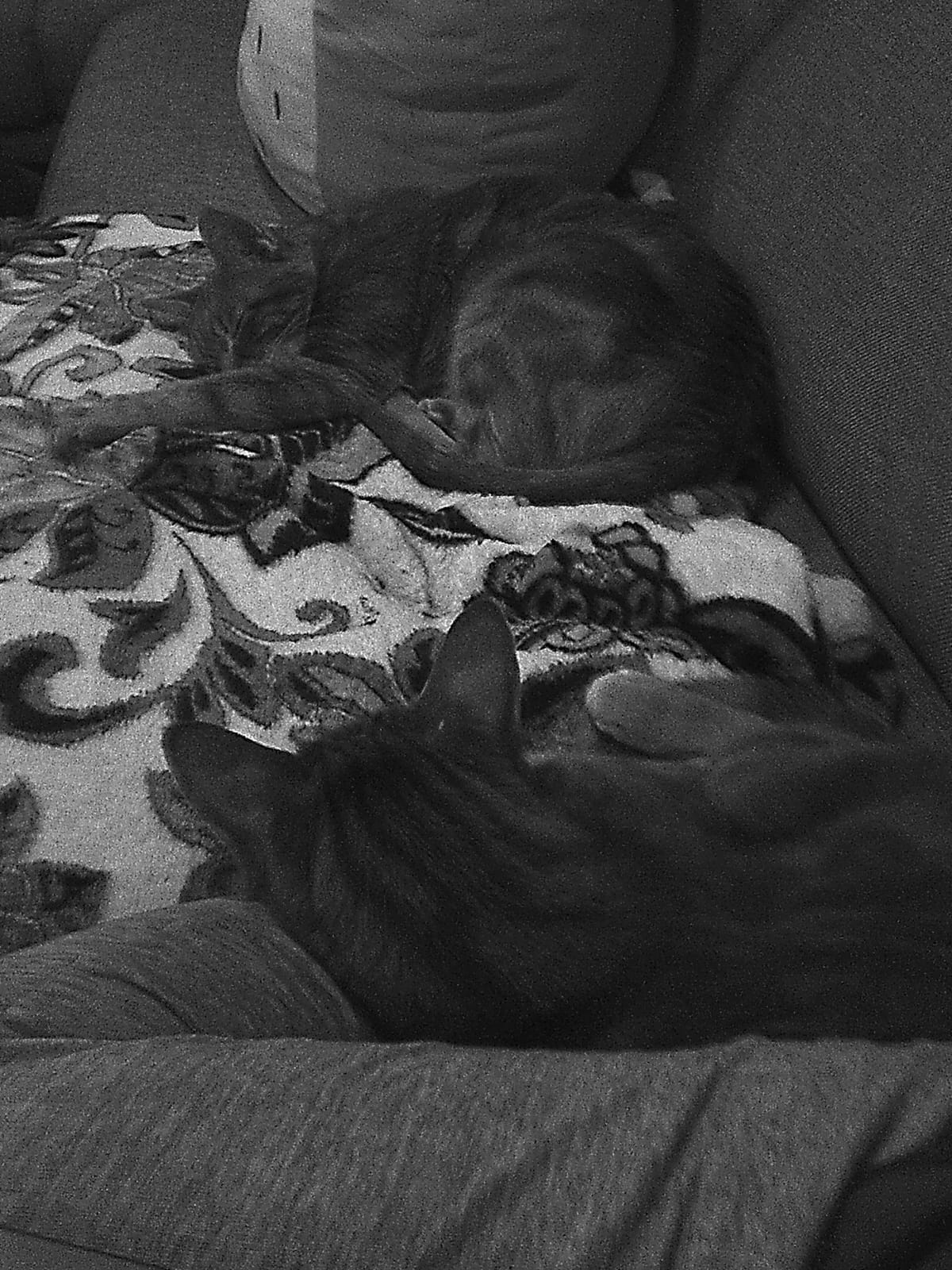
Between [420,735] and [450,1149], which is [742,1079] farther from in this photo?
[420,735]

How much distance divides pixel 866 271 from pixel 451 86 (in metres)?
0.61

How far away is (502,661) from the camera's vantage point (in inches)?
34.4

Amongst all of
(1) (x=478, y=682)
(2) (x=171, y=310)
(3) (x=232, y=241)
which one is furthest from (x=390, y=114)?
(1) (x=478, y=682)

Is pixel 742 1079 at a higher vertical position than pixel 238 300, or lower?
higher

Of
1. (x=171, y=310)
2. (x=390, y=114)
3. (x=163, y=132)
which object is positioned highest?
(x=390, y=114)

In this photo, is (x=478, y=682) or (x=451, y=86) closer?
(x=478, y=682)

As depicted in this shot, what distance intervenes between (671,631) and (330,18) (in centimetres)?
96

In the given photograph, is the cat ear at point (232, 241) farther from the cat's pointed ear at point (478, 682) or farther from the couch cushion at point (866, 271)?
the cat's pointed ear at point (478, 682)

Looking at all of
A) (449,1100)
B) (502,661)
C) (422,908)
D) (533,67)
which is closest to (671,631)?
(502,661)

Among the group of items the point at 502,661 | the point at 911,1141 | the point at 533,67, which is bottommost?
the point at 502,661

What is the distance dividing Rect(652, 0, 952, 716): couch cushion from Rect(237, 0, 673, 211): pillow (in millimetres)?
209

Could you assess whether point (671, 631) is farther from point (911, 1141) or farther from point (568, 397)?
point (911, 1141)

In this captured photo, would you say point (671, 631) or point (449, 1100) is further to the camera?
point (671, 631)

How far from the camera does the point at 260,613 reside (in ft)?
3.28
